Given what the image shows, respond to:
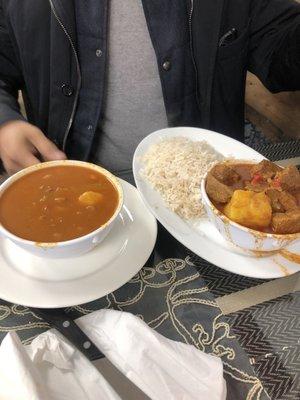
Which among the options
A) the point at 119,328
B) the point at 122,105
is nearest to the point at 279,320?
the point at 119,328

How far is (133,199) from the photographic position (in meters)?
0.98

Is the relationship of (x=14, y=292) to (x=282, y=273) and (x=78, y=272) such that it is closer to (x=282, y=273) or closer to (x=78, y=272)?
(x=78, y=272)

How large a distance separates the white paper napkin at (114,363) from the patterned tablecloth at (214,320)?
0.20 feet

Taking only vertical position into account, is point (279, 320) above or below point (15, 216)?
below

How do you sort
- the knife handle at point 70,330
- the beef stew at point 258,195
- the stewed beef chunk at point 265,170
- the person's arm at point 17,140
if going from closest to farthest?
1. the knife handle at point 70,330
2. the beef stew at point 258,195
3. the stewed beef chunk at point 265,170
4. the person's arm at point 17,140

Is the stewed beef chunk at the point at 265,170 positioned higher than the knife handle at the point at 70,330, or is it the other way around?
the stewed beef chunk at the point at 265,170

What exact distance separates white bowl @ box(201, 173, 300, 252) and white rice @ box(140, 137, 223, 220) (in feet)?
0.33

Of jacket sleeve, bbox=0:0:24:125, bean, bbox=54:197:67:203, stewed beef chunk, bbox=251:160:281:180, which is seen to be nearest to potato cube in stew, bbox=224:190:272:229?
stewed beef chunk, bbox=251:160:281:180

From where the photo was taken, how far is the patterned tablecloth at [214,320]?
2.35 ft

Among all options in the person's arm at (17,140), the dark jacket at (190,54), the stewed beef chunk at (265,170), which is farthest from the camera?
the dark jacket at (190,54)

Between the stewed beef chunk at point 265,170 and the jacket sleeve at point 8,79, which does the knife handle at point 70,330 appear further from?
the jacket sleeve at point 8,79

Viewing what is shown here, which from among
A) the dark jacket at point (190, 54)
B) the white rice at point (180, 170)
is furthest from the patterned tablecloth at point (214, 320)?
the dark jacket at point (190, 54)

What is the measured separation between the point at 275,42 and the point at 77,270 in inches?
41.8

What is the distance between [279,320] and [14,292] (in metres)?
0.54
